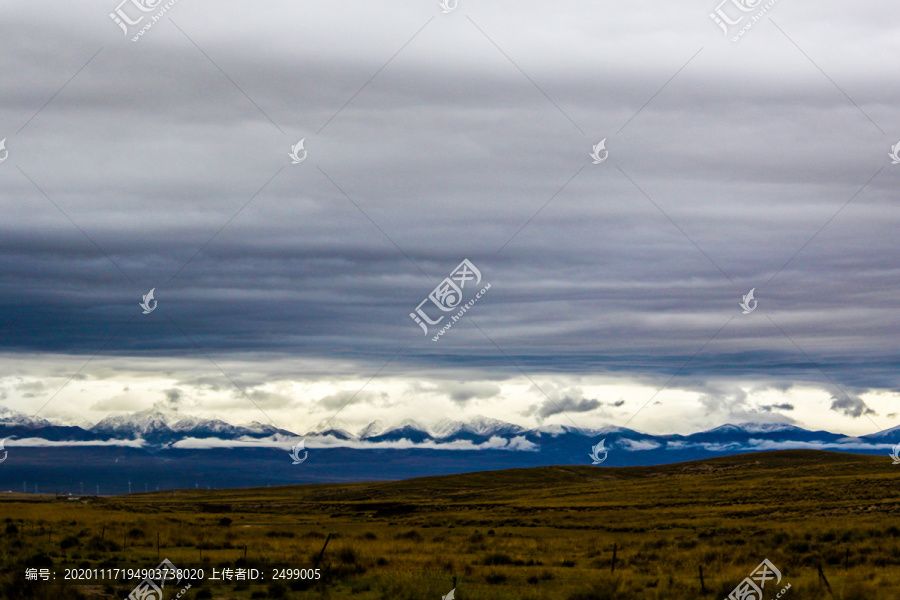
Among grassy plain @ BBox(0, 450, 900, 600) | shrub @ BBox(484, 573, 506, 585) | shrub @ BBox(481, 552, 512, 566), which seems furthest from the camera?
shrub @ BBox(481, 552, 512, 566)

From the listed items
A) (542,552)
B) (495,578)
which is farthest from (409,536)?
(495,578)

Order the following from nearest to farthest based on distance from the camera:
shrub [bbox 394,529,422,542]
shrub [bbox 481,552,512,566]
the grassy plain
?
the grassy plain
shrub [bbox 481,552,512,566]
shrub [bbox 394,529,422,542]

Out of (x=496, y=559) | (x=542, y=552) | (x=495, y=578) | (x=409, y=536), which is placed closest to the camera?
(x=495, y=578)

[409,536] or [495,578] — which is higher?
[409,536]

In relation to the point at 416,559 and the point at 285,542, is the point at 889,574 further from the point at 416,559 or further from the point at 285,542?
the point at 285,542

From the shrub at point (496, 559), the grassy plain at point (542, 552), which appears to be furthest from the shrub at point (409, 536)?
the shrub at point (496, 559)

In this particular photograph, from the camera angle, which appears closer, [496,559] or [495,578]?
[495,578]

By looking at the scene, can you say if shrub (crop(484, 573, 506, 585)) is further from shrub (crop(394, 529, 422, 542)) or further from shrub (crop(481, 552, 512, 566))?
shrub (crop(394, 529, 422, 542))

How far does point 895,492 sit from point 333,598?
59849 millimetres

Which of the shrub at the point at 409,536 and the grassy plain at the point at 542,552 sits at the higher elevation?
the shrub at the point at 409,536

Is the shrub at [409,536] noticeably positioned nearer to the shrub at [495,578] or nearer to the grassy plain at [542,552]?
the grassy plain at [542,552]

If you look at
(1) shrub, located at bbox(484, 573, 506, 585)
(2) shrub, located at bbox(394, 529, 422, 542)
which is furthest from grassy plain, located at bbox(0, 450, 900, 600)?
(2) shrub, located at bbox(394, 529, 422, 542)

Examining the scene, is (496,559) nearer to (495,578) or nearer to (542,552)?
(542,552)

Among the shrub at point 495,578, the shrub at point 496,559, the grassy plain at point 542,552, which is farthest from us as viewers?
the shrub at point 496,559
